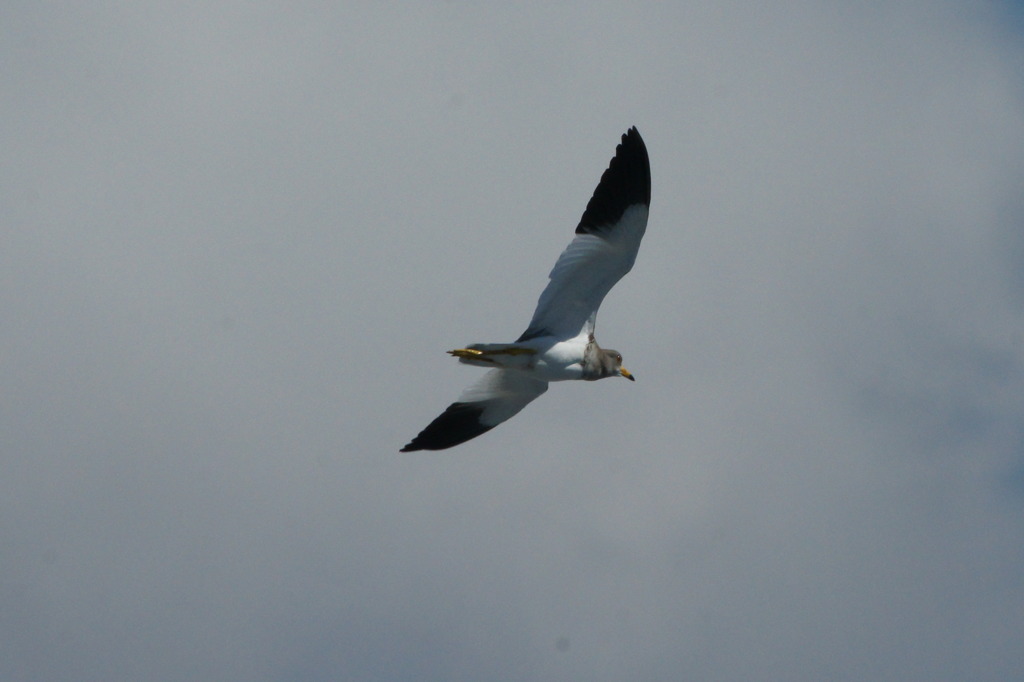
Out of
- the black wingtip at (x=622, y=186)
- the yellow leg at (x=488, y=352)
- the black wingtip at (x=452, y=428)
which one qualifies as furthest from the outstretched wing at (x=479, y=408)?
the black wingtip at (x=622, y=186)

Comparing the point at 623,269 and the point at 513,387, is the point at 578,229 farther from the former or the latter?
the point at 513,387

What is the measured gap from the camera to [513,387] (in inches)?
951

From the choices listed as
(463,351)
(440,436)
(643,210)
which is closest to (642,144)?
(643,210)

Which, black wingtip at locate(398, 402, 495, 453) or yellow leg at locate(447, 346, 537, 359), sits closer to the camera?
yellow leg at locate(447, 346, 537, 359)

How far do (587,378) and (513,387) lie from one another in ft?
5.51

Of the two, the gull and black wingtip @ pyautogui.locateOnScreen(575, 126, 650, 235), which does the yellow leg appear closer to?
the gull

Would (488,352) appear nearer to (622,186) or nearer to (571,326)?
(571,326)

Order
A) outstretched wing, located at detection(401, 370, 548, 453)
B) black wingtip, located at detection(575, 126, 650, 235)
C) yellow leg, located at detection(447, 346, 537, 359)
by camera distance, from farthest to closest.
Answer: outstretched wing, located at detection(401, 370, 548, 453) < yellow leg, located at detection(447, 346, 537, 359) < black wingtip, located at detection(575, 126, 650, 235)

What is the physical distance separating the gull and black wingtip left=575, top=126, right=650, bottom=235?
0.05 ft

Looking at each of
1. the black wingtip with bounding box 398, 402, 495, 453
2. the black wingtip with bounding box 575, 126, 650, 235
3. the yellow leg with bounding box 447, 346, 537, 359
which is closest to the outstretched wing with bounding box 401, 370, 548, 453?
the black wingtip with bounding box 398, 402, 495, 453

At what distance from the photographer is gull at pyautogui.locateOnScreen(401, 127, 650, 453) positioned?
21.5 metres

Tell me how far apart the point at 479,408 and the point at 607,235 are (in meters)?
4.50

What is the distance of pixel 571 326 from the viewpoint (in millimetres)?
22844

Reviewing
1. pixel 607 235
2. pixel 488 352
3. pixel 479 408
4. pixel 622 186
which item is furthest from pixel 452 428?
pixel 622 186
